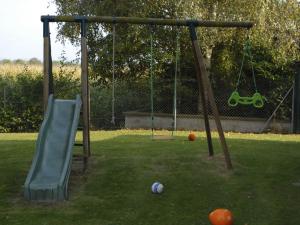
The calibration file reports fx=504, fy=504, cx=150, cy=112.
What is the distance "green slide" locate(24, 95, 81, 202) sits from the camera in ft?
23.0

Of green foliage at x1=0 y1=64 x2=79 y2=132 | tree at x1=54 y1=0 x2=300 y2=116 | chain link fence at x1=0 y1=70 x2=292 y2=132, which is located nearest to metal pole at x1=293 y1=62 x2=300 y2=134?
chain link fence at x1=0 y1=70 x2=292 y2=132

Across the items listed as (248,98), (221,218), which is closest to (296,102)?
(248,98)

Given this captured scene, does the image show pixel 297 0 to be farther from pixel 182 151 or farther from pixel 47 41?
pixel 47 41

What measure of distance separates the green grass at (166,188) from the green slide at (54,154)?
0.67 ft

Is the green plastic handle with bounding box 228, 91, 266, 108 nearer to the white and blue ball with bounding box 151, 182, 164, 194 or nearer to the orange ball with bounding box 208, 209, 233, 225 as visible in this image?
the white and blue ball with bounding box 151, 182, 164, 194

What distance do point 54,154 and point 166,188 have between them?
1.84 m

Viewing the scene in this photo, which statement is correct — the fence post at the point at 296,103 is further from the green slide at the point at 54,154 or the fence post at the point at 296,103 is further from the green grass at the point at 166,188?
the green slide at the point at 54,154

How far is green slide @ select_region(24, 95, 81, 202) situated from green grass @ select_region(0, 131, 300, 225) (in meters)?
0.21

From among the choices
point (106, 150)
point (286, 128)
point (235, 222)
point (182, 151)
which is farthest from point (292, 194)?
point (286, 128)

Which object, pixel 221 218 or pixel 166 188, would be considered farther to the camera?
pixel 166 188

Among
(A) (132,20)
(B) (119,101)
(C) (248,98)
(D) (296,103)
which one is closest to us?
(A) (132,20)

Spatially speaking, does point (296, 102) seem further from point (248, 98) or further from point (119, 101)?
point (248, 98)

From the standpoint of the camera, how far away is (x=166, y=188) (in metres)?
7.62

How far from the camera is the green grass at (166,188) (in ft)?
20.9
